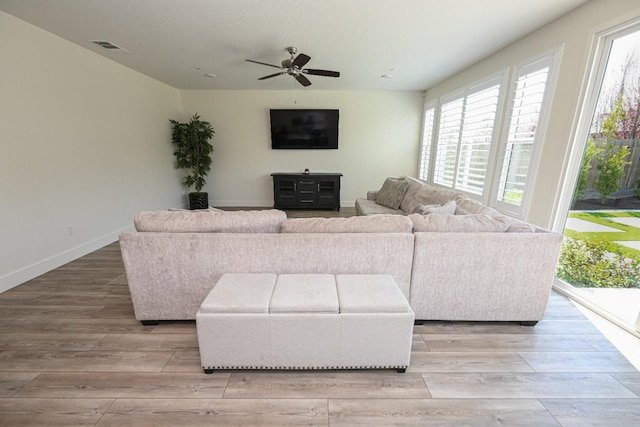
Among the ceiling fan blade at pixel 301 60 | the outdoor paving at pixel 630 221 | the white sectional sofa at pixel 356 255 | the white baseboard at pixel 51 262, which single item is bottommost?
the white baseboard at pixel 51 262

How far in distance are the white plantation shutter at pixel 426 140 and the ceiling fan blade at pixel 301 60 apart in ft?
10.8

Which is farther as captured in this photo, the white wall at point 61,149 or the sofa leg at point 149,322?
the white wall at point 61,149

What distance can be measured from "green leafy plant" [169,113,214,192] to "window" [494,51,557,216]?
5286 mm

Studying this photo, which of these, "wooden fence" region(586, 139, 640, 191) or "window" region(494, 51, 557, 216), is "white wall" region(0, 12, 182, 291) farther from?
"wooden fence" region(586, 139, 640, 191)

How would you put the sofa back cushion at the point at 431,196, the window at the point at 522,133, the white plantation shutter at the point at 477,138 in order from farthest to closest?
the white plantation shutter at the point at 477,138 → the sofa back cushion at the point at 431,196 → the window at the point at 522,133

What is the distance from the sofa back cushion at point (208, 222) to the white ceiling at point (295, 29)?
6.03 feet

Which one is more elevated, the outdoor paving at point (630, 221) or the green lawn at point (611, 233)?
the outdoor paving at point (630, 221)

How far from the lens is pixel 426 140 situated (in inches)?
223

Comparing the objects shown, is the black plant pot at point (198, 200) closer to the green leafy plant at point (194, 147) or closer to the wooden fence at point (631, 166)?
the green leafy plant at point (194, 147)

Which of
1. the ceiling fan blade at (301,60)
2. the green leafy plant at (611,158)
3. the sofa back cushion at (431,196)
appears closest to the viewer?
the green leafy plant at (611,158)

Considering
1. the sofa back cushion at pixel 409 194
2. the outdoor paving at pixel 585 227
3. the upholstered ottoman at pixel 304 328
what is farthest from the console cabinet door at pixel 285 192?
the outdoor paving at pixel 585 227

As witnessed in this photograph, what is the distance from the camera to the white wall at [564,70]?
215 cm

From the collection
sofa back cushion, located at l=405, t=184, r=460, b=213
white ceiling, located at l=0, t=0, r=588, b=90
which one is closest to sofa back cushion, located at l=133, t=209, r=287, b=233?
sofa back cushion, located at l=405, t=184, r=460, b=213

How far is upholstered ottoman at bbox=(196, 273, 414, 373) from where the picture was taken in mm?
1460
